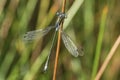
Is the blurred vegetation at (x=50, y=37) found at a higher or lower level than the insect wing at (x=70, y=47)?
lower

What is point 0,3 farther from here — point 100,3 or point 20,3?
point 100,3

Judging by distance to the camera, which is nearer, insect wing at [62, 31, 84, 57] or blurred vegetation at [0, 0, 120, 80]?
insect wing at [62, 31, 84, 57]

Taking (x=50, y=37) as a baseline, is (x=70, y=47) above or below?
above

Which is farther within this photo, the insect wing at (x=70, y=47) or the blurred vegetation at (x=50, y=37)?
the blurred vegetation at (x=50, y=37)

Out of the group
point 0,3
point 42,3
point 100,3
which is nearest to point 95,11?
point 100,3

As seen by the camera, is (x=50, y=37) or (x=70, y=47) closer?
(x=70, y=47)

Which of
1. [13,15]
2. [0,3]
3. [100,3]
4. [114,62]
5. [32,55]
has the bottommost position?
[114,62]

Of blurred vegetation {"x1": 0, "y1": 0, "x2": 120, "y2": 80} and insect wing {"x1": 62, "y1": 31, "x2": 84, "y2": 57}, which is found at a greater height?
insect wing {"x1": 62, "y1": 31, "x2": 84, "y2": 57}

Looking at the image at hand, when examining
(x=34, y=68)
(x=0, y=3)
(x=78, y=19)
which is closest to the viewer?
(x=34, y=68)
